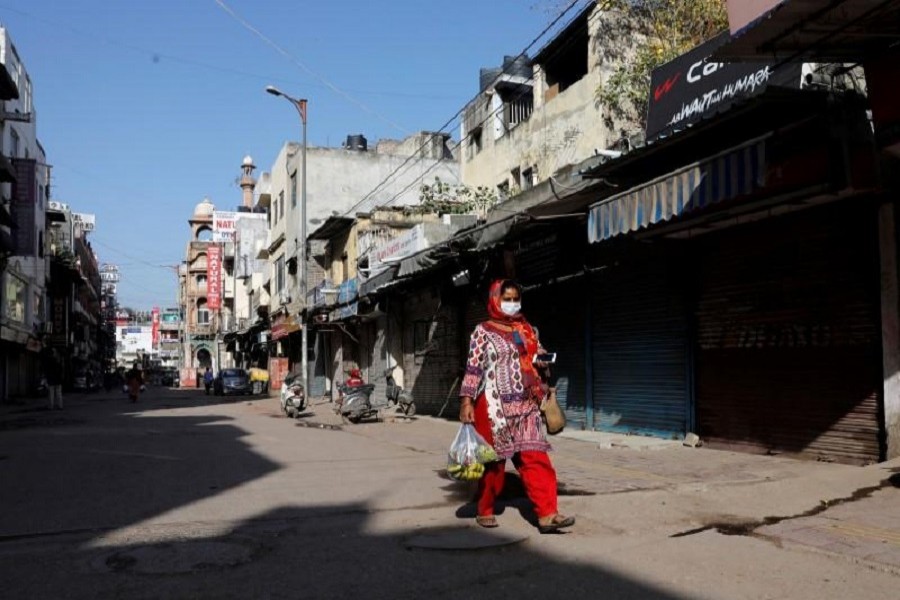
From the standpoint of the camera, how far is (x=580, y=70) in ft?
62.0

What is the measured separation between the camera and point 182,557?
15.6 ft

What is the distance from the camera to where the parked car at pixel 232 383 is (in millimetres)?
40281

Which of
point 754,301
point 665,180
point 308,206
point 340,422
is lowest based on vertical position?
point 340,422

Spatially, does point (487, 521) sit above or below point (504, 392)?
below

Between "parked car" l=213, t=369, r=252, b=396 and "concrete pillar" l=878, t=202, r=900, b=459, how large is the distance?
3652 centimetres

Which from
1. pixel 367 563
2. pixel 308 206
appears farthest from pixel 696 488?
pixel 308 206

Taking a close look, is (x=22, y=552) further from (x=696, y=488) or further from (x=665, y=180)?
(x=665, y=180)

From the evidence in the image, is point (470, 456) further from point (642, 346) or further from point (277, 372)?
point (277, 372)

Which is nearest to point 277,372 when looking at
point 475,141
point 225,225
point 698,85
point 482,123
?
point 475,141

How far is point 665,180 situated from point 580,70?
37.0 feet

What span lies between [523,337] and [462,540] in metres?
1.56

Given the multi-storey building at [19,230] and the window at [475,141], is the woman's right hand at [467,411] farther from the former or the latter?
the multi-storey building at [19,230]

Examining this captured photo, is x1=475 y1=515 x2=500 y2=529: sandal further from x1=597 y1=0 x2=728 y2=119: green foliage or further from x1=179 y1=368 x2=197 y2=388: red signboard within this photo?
x1=179 y1=368 x2=197 y2=388: red signboard

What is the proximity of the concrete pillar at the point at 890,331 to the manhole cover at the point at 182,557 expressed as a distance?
5.94 m
